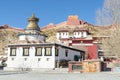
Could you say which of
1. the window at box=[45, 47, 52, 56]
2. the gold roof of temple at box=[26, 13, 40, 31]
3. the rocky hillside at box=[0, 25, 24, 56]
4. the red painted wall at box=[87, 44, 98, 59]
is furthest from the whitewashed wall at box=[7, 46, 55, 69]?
the rocky hillside at box=[0, 25, 24, 56]

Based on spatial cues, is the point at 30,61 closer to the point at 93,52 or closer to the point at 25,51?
the point at 25,51

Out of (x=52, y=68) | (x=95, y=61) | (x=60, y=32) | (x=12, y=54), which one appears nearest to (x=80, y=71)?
(x=95, y=61)

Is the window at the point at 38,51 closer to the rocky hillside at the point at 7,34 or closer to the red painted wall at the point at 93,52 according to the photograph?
the red painted wall at the point at 93,52

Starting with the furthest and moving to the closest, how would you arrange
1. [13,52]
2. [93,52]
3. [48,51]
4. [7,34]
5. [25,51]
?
[7,34] < [93,52] < [13,52] < [25,51] < [48,51]

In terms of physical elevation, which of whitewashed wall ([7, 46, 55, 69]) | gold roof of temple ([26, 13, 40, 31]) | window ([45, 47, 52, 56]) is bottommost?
whitewashed wall ([7, 46, 55, 69])

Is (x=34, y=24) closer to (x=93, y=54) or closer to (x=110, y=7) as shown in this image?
(x=93, y=54)

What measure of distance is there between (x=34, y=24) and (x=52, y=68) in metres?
13.4

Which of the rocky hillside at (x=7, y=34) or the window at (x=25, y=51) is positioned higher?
the rocky hillside at (x=7, y=34)

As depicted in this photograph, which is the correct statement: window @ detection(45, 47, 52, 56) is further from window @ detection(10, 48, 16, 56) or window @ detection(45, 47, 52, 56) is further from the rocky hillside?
the rocky hillside

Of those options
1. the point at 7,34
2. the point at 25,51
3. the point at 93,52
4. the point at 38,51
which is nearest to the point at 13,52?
the point at 25,51

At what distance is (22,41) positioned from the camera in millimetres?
57156

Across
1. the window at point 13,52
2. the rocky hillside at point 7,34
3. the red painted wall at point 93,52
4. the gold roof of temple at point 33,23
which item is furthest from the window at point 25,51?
the rocky hillside at point 7,34

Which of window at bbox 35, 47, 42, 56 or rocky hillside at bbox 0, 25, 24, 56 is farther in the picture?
rocky hillside at bbox 0, 25, 24, 56

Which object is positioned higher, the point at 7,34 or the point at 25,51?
the point at 7,34
